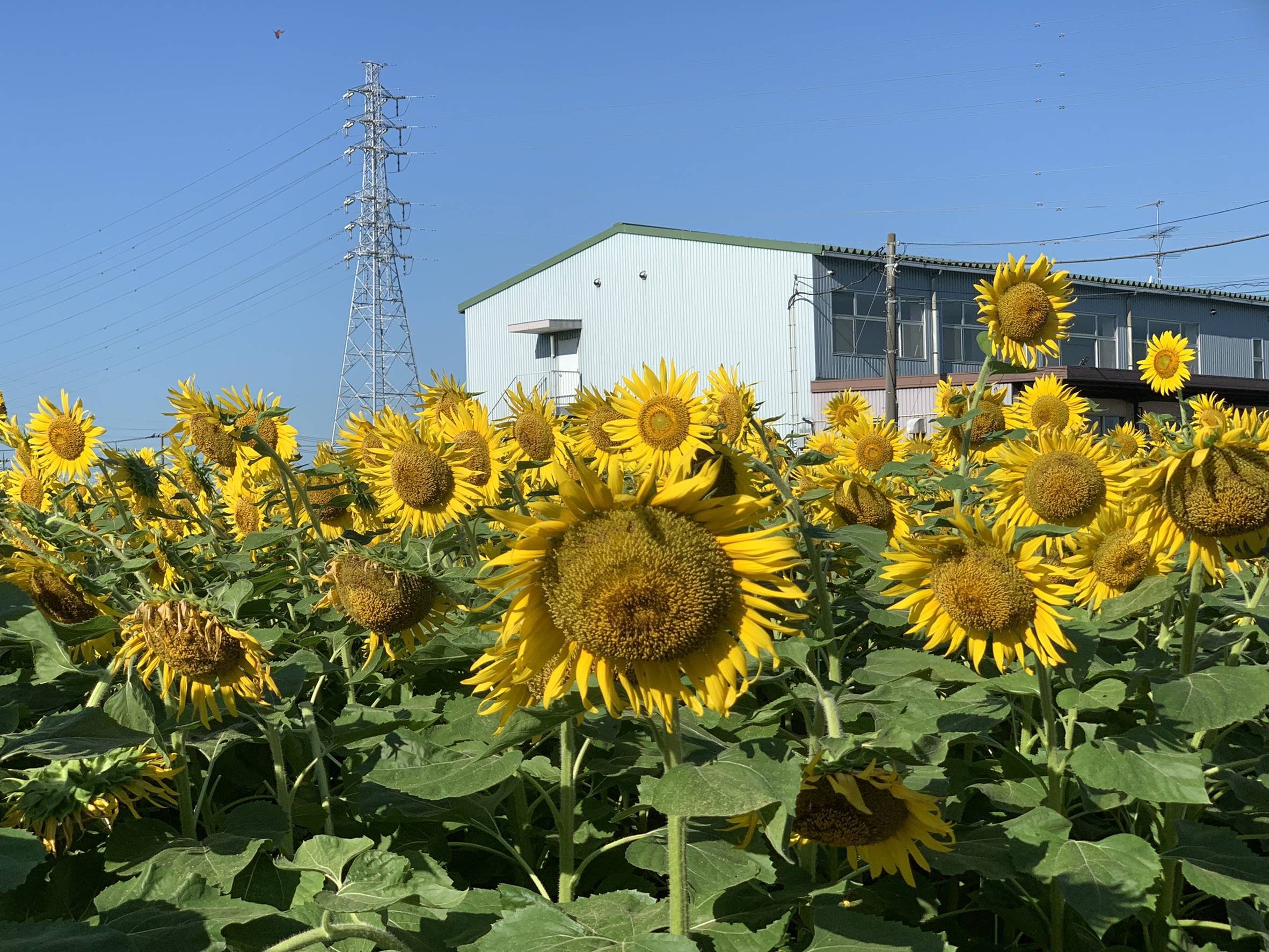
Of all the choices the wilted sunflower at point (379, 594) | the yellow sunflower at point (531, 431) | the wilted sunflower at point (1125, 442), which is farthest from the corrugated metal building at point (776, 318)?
the wilted sunflower at point (379, 594)

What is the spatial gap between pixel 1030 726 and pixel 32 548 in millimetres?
2521

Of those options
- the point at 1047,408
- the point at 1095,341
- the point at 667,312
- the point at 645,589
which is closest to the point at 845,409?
the point at 1047,408

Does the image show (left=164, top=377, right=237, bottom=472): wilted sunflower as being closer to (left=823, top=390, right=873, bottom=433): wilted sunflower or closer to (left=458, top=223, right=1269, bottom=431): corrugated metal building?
(left=823, top=390, right=873, bottom=433): wilted sunflower

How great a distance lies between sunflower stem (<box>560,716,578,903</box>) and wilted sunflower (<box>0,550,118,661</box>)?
43.6 inches

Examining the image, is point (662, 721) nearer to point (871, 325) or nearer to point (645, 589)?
point (645, 589)

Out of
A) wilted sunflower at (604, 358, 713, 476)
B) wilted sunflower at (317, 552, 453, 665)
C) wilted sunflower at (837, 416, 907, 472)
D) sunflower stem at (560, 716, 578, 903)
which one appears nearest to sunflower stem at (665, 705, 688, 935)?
sunflower stem at (560, 716, 578, 903)

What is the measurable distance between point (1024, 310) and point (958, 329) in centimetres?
3546

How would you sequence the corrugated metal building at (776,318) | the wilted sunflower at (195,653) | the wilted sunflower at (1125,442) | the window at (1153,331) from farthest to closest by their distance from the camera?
1. the window at (1153,331)
2. the corrugated metal building at (776,318)
3. the wilted sunflower at (1125,442)
4. the wilted sunflower at (195,653)

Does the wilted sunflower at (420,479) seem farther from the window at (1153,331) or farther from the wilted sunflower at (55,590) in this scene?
the window at (1153,331)

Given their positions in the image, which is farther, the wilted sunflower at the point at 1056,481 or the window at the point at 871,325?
the window at the point at 871,325

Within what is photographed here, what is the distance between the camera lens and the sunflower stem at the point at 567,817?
7.95 feet

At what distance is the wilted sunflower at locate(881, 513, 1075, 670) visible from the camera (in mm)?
2670

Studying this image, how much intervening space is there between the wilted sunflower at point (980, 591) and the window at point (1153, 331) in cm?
4052

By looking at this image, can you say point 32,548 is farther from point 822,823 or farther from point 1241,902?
point 1241,902
